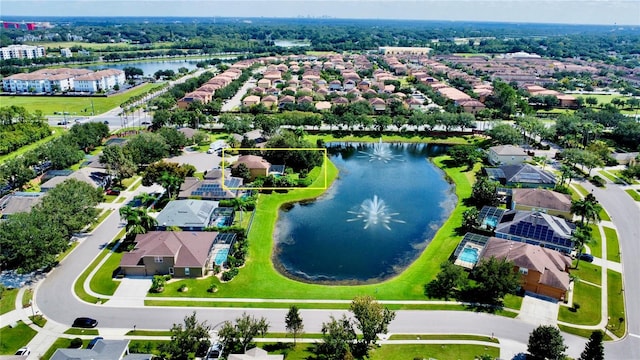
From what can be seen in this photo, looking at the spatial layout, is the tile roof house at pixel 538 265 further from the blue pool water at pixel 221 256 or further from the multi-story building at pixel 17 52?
the multi-story building at pixel 17 52

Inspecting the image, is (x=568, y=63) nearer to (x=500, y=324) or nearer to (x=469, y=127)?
(x=469, y=127)

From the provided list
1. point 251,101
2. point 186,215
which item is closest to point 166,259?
point 186,215

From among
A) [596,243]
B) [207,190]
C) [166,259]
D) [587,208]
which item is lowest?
[596,243]

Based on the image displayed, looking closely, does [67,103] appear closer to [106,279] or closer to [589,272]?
[106,279]

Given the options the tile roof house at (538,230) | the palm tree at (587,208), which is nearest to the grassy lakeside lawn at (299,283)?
the tile roof house at (538,230)

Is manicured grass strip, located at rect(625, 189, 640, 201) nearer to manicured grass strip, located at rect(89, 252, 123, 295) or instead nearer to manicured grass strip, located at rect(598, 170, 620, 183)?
manicured grass strip, located at rect(598, 170, 620, 183)

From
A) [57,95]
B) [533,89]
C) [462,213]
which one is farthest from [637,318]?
[57,95]
